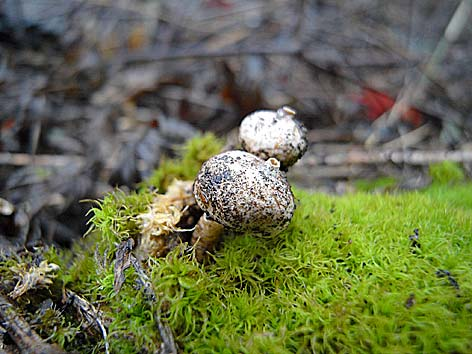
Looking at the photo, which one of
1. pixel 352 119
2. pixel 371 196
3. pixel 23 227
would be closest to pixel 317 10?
pixel 352 119

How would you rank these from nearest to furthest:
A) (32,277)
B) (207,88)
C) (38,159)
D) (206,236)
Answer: (32,277) → (206,236) → (38,159) → (207,88)


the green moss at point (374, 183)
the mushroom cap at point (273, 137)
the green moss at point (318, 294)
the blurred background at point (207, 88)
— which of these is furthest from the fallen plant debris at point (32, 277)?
the green moss at point (374, 183)

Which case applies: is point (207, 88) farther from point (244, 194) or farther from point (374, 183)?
point (244, 194)

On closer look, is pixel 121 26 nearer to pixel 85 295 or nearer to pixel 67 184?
pixel 67 184

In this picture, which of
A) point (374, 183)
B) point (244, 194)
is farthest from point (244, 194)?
point (374, 183)

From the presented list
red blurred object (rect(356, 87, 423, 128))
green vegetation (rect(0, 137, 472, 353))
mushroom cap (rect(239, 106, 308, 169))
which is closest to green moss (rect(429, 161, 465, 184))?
green vegetation (rect(0, 137, 472, 353))

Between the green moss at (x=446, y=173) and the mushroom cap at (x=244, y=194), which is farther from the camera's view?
the green moss at (x=446, y=173)

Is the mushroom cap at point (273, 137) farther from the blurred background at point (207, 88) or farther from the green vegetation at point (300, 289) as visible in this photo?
the blurred background at point (207, 88)

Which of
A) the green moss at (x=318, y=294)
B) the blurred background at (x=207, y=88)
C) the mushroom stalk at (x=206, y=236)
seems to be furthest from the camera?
the blurred background at (x=207, y=88)
